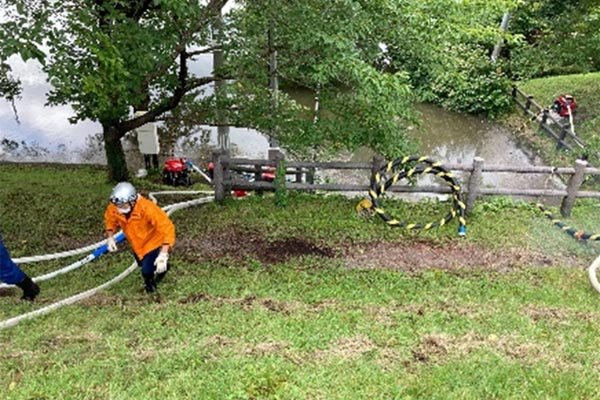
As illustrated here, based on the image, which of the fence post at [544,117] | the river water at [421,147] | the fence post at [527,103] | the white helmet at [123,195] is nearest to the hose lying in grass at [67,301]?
the white helmet at [123,195]

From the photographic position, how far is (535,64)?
18.9 m

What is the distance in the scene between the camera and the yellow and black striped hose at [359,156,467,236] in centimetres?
865

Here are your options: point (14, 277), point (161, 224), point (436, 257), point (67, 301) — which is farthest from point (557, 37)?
point (14, 277)

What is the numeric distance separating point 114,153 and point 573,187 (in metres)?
8.77

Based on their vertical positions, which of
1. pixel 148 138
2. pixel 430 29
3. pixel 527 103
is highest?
pixel 430 29

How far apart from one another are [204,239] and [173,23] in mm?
3250

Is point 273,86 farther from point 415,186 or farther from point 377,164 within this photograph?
point 415,186

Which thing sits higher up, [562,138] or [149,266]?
[562,138]

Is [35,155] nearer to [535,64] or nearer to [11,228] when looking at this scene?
[11,228]

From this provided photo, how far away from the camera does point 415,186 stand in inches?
366

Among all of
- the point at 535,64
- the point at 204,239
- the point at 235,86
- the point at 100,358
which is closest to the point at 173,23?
the point at 235,86

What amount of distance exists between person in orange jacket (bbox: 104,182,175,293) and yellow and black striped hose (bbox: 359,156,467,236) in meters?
3.97

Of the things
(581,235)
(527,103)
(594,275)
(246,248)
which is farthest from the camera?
(527,103)

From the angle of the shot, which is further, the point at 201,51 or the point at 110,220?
the point at 201,51
